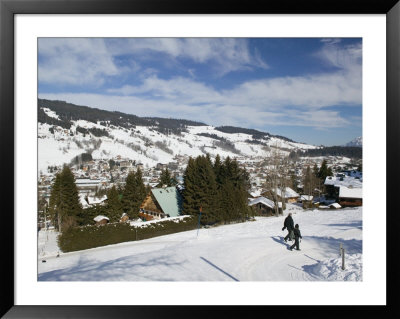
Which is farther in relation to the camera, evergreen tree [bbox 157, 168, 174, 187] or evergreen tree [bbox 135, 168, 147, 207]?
evergreen tree [bbox 157, 168, 174, 187]

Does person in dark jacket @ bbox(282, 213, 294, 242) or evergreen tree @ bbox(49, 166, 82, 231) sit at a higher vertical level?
evergreen tree @ bbox(49, 166, 82, 231)

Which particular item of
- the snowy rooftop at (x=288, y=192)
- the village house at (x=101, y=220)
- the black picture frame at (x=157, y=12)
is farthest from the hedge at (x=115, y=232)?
the snowy rooftop at (x=288, y=192)

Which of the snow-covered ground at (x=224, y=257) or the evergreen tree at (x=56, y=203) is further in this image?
the evergreen tree at (x=56, y=203)

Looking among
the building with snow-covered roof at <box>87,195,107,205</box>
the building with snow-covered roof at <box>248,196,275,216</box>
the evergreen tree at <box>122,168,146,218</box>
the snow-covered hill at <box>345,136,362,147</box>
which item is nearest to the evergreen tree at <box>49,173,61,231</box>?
the building with snow-covered roof at <box>87,195,107,205</box>

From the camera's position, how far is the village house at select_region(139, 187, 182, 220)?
2871 millimetres

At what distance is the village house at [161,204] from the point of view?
287 centimetres

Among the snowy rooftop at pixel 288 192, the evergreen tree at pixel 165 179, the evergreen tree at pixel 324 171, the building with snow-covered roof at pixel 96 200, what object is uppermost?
the evergreen tree at pixel 324 171

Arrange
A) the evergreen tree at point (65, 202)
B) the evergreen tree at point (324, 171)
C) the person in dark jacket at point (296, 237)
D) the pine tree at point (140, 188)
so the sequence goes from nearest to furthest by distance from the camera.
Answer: the evergreen tree at point (65, 202) → the person in dark jacket at point (296, 237) → the evergreen tree at point (324, 171) → the pine tree at point (140, 188)

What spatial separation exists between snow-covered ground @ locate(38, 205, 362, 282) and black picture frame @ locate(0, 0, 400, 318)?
23cm

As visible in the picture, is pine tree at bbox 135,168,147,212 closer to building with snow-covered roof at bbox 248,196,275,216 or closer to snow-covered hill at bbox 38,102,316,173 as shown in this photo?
snow-covered hill at bbox 38,102,316,173

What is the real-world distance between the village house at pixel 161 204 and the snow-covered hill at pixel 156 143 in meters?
0.44

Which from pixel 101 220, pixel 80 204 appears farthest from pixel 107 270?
pixel 80 204

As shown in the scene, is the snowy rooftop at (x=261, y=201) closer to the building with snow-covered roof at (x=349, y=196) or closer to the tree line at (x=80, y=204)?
the building with snow-covered roof at (x=349, y=196)

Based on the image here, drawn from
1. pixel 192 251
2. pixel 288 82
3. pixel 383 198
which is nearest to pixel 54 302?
pixel 192 251
